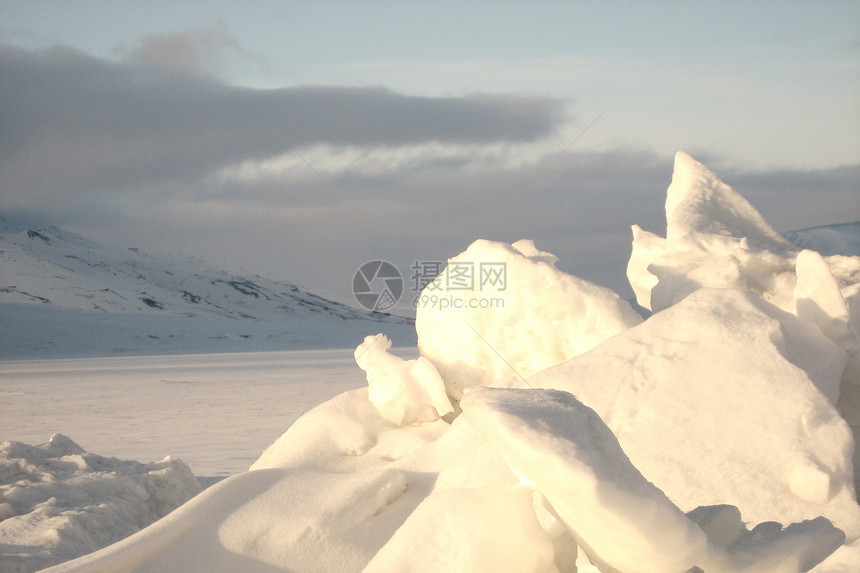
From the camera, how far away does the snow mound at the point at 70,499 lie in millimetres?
3035

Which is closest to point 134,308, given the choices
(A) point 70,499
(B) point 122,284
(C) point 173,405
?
(B) point 122,284

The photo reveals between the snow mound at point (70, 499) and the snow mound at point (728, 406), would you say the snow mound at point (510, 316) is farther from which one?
the snow mound at point (70, 499)

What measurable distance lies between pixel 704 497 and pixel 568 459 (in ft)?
3.47

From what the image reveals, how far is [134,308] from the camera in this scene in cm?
3728

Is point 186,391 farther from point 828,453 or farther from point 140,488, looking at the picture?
point 828,453

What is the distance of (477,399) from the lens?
1776 millimetres

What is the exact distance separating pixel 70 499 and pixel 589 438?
2.70 m

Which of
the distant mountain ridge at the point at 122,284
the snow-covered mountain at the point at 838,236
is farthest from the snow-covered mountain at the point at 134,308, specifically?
the snow-covered mountain at the point at 838,236

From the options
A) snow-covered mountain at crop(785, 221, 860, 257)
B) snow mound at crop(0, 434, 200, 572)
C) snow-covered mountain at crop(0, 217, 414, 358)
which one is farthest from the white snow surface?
snow-covered mountain at crop(0, 217, 414, 358)

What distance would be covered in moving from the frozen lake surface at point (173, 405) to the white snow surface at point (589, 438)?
2.37 metres

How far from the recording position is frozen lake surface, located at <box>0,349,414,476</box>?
21.6 feet

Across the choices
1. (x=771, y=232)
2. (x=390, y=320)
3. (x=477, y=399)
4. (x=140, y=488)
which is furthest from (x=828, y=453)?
(x=390, y=320)

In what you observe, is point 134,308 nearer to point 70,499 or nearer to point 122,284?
point 122,284

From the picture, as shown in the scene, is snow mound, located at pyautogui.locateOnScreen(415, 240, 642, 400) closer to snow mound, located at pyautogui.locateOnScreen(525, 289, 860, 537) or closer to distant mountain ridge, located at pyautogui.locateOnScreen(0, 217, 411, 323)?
snow mound, located at pyautogui.locateOnScreen(525, 289, 860, 537)
